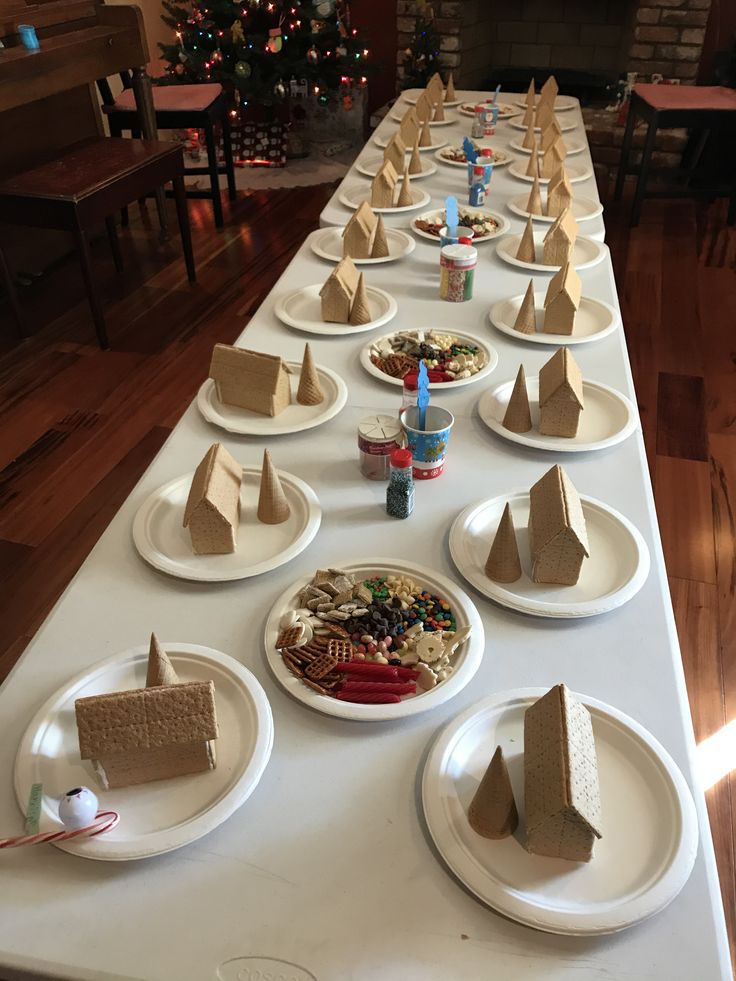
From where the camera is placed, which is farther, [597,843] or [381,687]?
[381,687]

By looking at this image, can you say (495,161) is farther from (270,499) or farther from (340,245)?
(270,499)

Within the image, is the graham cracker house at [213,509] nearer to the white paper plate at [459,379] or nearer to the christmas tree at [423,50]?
the white paper plate at [459,379]

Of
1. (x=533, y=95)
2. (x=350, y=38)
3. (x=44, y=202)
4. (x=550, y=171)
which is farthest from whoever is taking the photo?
(x=350, y=38)

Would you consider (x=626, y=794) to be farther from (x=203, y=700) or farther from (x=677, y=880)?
(x=203, y=700)

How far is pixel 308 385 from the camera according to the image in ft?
4.28

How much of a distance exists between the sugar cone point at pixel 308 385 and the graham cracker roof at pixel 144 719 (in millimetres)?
676

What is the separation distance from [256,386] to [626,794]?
0.84 m

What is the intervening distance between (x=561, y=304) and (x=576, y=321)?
0.11 m

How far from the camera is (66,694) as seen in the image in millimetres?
812

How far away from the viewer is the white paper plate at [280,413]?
48.9 inches

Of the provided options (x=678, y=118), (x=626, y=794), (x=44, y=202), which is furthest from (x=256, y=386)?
(x=678, y=118)

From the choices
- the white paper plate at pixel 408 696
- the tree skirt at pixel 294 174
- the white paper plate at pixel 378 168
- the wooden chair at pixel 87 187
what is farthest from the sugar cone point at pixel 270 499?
the tree skirt at pixel 294 174

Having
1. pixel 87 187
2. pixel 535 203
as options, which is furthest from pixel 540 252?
pixel 87 187

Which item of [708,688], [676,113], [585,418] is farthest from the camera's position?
[676,113]
